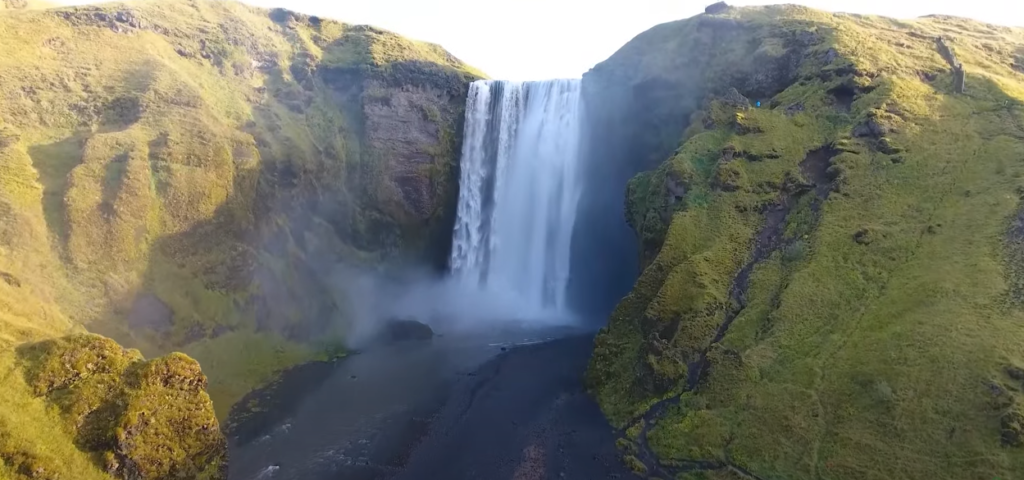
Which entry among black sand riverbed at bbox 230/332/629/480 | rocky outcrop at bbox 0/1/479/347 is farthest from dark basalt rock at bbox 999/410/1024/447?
rocky outcrop at bbox 0/1/479/347

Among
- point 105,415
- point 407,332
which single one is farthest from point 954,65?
→ point 105,415

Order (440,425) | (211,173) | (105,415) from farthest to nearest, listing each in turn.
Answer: (211,173) → (440,425) → (105,415)

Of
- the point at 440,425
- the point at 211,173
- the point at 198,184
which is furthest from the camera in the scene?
the point at 211,173

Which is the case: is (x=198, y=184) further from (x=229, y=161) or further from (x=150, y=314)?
(x=150, y=314)

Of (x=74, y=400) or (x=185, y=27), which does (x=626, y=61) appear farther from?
(x=74, y=400)

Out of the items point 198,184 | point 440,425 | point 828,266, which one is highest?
point 828,266

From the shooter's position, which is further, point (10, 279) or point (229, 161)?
point (229, 161)

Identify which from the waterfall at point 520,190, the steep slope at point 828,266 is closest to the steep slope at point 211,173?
the waterfall at point 520,190

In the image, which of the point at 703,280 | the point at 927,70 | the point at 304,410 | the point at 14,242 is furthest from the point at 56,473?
the point at 927,70
